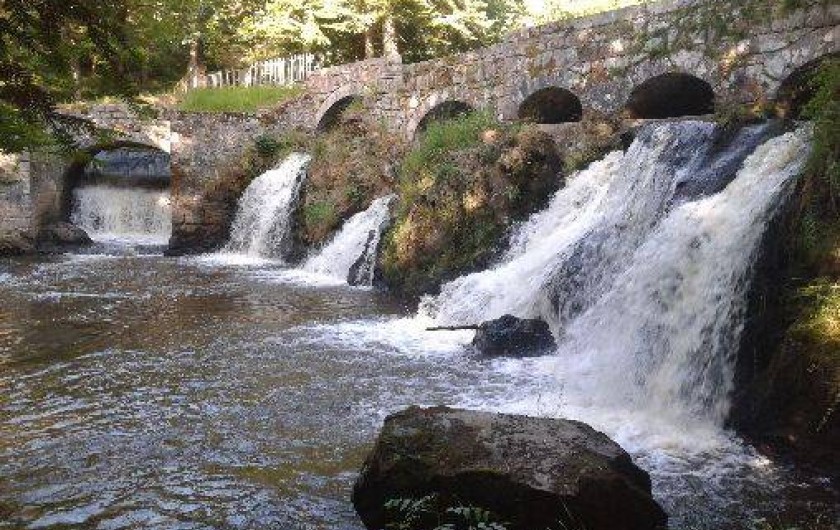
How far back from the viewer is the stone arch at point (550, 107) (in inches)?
541

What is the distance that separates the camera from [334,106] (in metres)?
19.3

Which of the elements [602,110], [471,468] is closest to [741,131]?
[602,110]

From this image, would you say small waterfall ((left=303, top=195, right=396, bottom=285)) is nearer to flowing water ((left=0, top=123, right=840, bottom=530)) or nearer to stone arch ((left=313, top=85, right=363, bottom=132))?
flowing water ((left=0, top=123, right=840, bottom=530))

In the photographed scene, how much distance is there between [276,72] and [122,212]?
581 centimetres

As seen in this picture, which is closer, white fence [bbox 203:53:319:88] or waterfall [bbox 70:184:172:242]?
waterfall [bbox 70:184:172:242]

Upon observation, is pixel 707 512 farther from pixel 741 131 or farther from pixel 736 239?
pixel 741 131

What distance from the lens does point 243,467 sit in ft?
15.4

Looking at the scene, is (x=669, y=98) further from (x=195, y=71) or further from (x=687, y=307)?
(x=195, y=71)

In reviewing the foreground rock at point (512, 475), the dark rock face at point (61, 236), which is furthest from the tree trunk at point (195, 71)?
the foreground rock at point (512, 475)

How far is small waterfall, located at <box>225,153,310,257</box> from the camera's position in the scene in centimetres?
1614

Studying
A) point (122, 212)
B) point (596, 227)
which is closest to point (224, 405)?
point (596, 227)

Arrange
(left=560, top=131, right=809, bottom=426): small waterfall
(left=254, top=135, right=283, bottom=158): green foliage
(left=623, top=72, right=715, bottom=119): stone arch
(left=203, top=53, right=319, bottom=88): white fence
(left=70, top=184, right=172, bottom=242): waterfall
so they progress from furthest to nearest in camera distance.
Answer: (left=203, top=53, right=319, bottom=88): white fence < (left=70, top=184, right=172, bottom=242): waterfall < (left=254, top=135, right=283, bottom=158): green foliage < (left=623, top=72, right=715, bottom=119): stone arch < (left=560, top=131, right=809, bottom=426): small waterfall

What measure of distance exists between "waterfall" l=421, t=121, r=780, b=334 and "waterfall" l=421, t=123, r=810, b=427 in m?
0.02

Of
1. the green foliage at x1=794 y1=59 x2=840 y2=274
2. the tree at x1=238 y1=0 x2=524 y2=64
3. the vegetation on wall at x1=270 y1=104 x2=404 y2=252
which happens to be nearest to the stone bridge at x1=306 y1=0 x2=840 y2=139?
the vegetation on wall at x1=270 y1=104 x2=404 y2=252
